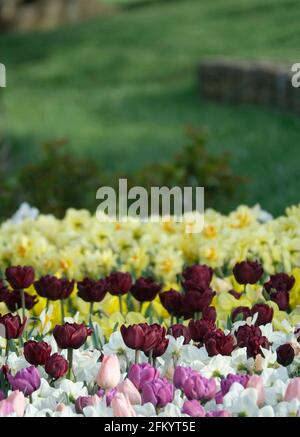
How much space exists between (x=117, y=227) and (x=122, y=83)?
1169 centimetres

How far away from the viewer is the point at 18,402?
2607 mm

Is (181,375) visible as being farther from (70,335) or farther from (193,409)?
(70,335)

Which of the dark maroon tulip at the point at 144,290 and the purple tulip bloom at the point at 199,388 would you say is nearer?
the purple tulip bloom at the point at 199,388

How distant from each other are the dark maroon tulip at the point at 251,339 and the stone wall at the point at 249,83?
9.57 meters

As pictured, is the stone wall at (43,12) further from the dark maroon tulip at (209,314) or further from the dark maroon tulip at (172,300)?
the dark maroon tulip at (209,314)

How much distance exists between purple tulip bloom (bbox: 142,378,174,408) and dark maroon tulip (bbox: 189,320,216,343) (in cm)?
37

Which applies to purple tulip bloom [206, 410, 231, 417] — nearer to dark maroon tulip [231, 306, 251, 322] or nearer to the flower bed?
the flower bed

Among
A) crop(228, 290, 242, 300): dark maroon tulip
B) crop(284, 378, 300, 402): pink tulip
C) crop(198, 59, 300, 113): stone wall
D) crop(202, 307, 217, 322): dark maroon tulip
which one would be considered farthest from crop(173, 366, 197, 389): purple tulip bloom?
crop(198, 59, 300, 113): stone wall

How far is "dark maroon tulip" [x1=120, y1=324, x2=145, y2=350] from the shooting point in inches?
113

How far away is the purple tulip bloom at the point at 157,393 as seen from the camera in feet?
8.75

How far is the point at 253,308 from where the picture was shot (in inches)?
137

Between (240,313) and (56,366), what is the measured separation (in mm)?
853

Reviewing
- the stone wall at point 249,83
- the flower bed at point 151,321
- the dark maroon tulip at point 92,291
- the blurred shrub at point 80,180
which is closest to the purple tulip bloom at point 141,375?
the flower bed at point 151,321

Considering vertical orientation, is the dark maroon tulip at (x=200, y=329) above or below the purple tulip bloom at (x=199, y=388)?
above
